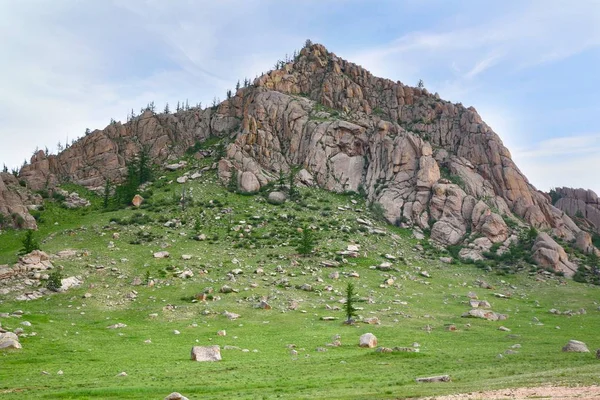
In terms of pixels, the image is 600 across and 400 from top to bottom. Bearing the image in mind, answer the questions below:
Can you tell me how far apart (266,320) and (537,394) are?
3896cm

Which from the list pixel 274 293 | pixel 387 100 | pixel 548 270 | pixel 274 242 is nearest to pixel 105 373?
pixel 274 293

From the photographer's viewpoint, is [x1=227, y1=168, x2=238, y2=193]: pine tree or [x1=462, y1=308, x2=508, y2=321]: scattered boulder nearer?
[x1=462, y1=308, x2=508, y2=321]: scattered boulder

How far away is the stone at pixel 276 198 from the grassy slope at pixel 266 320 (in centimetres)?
254

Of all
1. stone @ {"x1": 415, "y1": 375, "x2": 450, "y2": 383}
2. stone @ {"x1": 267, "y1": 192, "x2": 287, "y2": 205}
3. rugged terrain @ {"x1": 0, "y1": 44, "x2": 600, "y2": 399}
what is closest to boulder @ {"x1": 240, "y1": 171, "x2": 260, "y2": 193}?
rugged terrain @ {"x1": 0, "y1": 44, "x2": 600, "y2": 399}

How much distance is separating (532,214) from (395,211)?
123 feet

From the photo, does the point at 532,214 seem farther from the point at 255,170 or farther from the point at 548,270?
the point at 255,170

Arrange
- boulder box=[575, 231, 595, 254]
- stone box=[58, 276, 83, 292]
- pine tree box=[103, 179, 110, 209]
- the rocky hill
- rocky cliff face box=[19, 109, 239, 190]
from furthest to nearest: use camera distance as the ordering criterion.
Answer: rocky cliff face box=[19, 109, 239, 190] < pine tree box=[103, 179, 110, 209] < the rocky hill < boulder box=[575, 231, 595, 254] < stone box=[58, 276, 83, 292]

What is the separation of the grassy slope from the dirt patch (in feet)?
6.84

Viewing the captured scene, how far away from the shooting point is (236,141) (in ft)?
450

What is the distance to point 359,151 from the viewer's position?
137m

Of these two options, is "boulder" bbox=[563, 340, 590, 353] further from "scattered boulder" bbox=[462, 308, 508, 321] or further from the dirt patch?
"scattered boulder" bbox=[462, 308, 508, 321]

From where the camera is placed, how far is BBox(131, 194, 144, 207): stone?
112562 millimetres

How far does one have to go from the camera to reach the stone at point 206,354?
3645cm

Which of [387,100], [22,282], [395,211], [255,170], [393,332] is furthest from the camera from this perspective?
[387,100]
